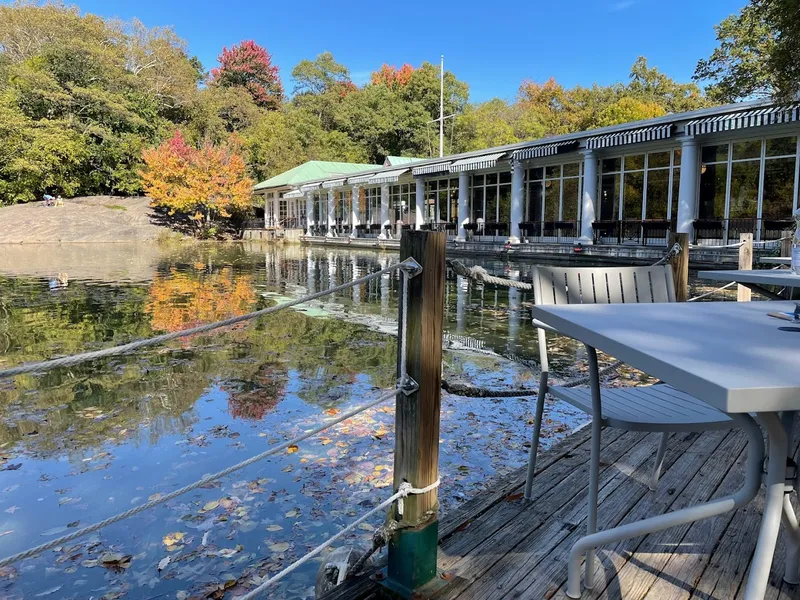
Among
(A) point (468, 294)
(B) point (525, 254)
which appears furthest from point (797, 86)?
(B) point (525, 254)

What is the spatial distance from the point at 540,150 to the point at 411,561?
54.6ft

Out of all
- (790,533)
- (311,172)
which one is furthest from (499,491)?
(311,172)

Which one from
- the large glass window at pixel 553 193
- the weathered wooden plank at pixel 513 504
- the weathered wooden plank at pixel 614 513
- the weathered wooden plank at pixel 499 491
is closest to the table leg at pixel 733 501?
the weathered wooden plank at pixel 614 513

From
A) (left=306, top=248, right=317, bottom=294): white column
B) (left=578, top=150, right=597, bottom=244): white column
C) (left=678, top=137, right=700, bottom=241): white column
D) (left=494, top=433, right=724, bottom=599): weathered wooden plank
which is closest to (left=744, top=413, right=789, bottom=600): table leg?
(left=494, top=433, right=724, bottom=599): weathered wooden plank

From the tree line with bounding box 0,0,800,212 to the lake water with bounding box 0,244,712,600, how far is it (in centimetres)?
2156

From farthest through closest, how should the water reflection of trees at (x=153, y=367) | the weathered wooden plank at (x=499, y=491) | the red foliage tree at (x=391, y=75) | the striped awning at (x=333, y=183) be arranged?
the red foliage tree at (x=391, y=75) → the striped awning at (x=333, y=183) → the water reflection of trees at (x=153, y=367) → the weathered wooden plank at (x=499, y=491)

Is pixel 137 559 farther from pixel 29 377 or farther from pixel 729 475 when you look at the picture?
pixel 29 377

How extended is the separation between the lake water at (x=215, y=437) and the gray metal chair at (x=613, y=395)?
96 centimetres

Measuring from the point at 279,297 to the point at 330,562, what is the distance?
26.2ft

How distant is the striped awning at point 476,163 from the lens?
18688mm

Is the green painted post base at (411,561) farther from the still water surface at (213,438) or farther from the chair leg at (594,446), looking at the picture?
the still water surface at (213,438)

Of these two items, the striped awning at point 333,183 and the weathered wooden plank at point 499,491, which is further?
the striped awning at point 333,183

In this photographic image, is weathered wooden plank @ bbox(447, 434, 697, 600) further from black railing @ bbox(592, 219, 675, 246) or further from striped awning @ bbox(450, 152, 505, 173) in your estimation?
striped awning @ bbox(450, 152, 505, 173)

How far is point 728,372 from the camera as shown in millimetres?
1055
